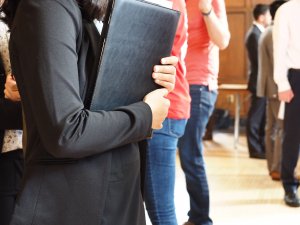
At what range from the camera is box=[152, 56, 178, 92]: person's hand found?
1089mm

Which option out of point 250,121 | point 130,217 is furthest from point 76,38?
point 250,121

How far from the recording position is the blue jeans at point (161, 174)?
173cm

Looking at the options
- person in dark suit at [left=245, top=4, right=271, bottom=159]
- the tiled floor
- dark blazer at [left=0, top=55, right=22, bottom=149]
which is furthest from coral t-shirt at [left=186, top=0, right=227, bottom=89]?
person in dark suit at [left=245, top=4, right=271, bottom=159]

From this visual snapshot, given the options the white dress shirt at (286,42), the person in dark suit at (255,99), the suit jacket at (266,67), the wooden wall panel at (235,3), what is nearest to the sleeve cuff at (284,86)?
the white dress shirt at (286,42)

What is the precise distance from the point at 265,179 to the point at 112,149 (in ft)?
11.2

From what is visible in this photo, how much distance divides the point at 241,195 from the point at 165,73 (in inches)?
110

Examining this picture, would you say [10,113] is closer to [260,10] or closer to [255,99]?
[255,99]

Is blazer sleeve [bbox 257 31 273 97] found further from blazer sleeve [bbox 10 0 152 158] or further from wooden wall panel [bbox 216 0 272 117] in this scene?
blazer sleeve [bbox 10 0 152 158]

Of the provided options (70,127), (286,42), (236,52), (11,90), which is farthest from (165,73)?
(236,52)

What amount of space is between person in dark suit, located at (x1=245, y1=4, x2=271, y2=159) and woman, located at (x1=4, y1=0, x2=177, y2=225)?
14.4ft

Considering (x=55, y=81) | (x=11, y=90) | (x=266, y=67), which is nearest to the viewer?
(x=55, y=81)

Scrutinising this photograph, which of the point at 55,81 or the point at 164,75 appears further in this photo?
the point at 164,75

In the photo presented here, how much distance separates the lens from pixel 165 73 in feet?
3.64

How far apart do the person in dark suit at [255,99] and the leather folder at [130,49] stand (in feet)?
14.3
